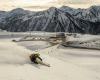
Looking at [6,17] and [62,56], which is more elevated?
[6,17]

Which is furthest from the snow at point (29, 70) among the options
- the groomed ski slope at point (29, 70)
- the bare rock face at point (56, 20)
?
the bare rock face at point (56, 20)

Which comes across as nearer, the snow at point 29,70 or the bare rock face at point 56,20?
the snow at point 29,70

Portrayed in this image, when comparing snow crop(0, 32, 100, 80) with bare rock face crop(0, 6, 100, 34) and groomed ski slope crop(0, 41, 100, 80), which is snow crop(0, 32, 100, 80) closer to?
groomed ski slope crop(0, 41, 100, 80)

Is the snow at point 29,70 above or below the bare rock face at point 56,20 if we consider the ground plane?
below

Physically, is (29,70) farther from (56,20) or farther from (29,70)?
(56,20)

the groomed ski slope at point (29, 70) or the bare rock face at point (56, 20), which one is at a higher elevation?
the bare rock face at point (56, 20)

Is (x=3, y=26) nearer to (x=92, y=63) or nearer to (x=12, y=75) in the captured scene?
(x=92, y=63)

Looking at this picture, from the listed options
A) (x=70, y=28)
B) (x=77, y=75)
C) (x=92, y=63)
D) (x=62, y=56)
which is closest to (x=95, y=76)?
(x=77, y=75)

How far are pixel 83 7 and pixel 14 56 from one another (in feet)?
33.3

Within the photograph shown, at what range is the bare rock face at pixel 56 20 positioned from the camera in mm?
13492

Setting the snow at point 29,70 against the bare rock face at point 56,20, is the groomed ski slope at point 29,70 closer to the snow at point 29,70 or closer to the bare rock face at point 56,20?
the snow at point 29,70

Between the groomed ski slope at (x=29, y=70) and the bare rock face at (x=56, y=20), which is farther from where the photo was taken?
the bare rock face at (x=56, y=20)

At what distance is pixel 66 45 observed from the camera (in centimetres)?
870

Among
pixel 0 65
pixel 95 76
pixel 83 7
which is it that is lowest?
pixel 95 76
